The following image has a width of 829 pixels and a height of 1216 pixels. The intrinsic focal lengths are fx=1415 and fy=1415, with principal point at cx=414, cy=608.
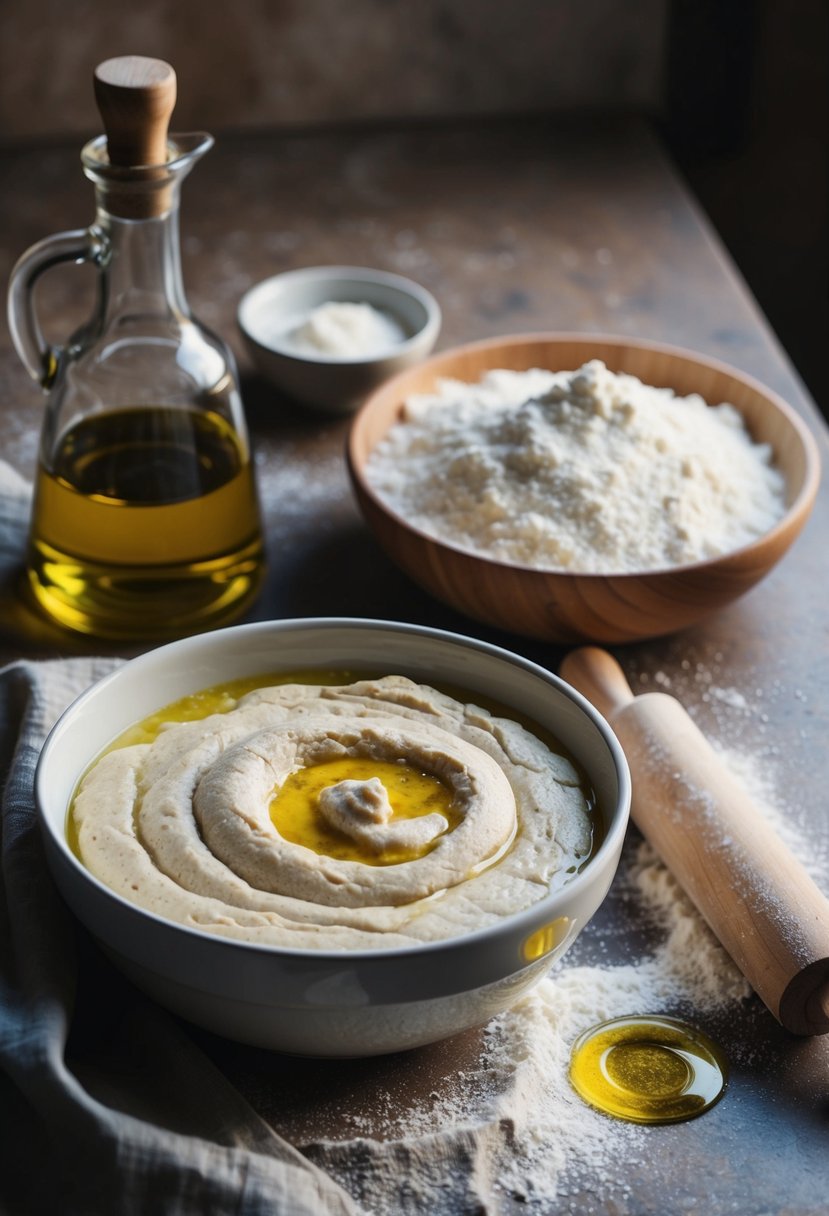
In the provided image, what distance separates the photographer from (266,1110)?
2.90 ft

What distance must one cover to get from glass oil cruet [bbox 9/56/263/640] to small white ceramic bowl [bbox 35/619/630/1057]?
248mm

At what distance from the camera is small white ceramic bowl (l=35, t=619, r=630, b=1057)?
0.79 m

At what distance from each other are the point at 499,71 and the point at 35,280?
1.58 meters

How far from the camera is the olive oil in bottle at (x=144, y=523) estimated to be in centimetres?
124

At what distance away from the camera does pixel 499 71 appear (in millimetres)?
2592

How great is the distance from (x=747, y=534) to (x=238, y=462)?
48 centimetres

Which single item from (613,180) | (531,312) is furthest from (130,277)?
(613,180)

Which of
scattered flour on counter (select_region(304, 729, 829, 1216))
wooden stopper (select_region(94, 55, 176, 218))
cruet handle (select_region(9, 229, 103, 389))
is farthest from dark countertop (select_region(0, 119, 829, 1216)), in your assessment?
wooden stopper (select_region(94, 55, 176, 218))

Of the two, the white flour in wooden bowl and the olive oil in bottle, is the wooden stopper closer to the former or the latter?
the olive oil in bottle

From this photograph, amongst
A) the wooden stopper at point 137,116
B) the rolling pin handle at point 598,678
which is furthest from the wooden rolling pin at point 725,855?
the wooden stopper at point 137,116

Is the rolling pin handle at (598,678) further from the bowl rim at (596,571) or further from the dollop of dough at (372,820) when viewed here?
the dollop of dough at (372,820)

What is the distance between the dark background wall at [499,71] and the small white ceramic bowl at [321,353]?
0.87m

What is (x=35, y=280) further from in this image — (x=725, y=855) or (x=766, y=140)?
(x=766, y=140)

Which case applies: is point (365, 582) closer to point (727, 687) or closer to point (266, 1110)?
point (727, 687)
